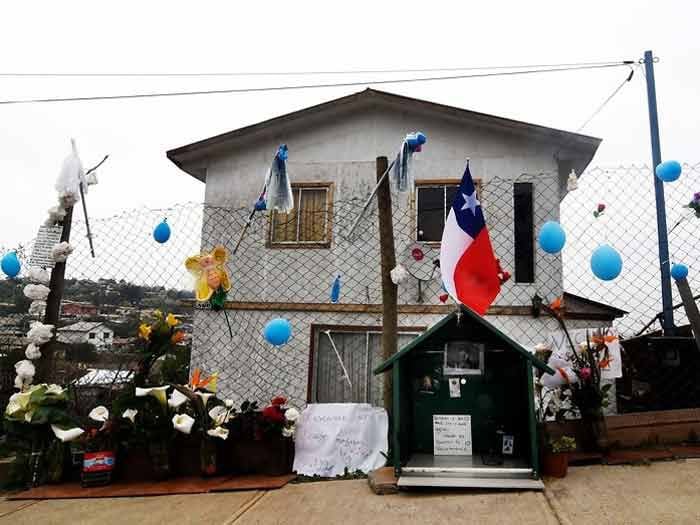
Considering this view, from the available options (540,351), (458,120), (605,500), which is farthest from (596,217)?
(458,120)

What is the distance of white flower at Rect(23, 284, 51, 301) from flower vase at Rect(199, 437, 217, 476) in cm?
178

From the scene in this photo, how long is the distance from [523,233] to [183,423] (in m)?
5.11

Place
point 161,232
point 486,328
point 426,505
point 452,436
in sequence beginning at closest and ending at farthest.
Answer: point 426,505 → point 486,328 → point 452,436 → point 161,232

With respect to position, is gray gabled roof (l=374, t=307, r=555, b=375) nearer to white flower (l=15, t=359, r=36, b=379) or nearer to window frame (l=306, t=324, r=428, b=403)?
white flower (l=15, t=359, r=36, b=379)

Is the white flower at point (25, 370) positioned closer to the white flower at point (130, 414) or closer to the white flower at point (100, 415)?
the white flower at point (100, 415)

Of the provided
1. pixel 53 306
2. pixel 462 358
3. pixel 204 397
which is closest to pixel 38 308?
pixel 53 306

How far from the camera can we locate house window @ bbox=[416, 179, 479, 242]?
23.4ft

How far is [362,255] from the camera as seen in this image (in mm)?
7109

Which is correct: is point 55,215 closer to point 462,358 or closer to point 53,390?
point 53,390

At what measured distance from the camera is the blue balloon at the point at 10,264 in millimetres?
4293

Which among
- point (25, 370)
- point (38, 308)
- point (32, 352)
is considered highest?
point (38, 308)

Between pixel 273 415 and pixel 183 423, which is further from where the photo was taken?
pixel 273 415

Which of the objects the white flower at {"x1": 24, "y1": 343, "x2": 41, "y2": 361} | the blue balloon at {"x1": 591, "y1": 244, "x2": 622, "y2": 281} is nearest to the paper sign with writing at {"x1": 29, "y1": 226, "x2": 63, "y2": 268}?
the white flower at {"x1": 24, "y1": 343, "x2": 41, "y2": 361}

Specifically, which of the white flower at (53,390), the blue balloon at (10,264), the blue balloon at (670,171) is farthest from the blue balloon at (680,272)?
the blue balloon at (10,264)
